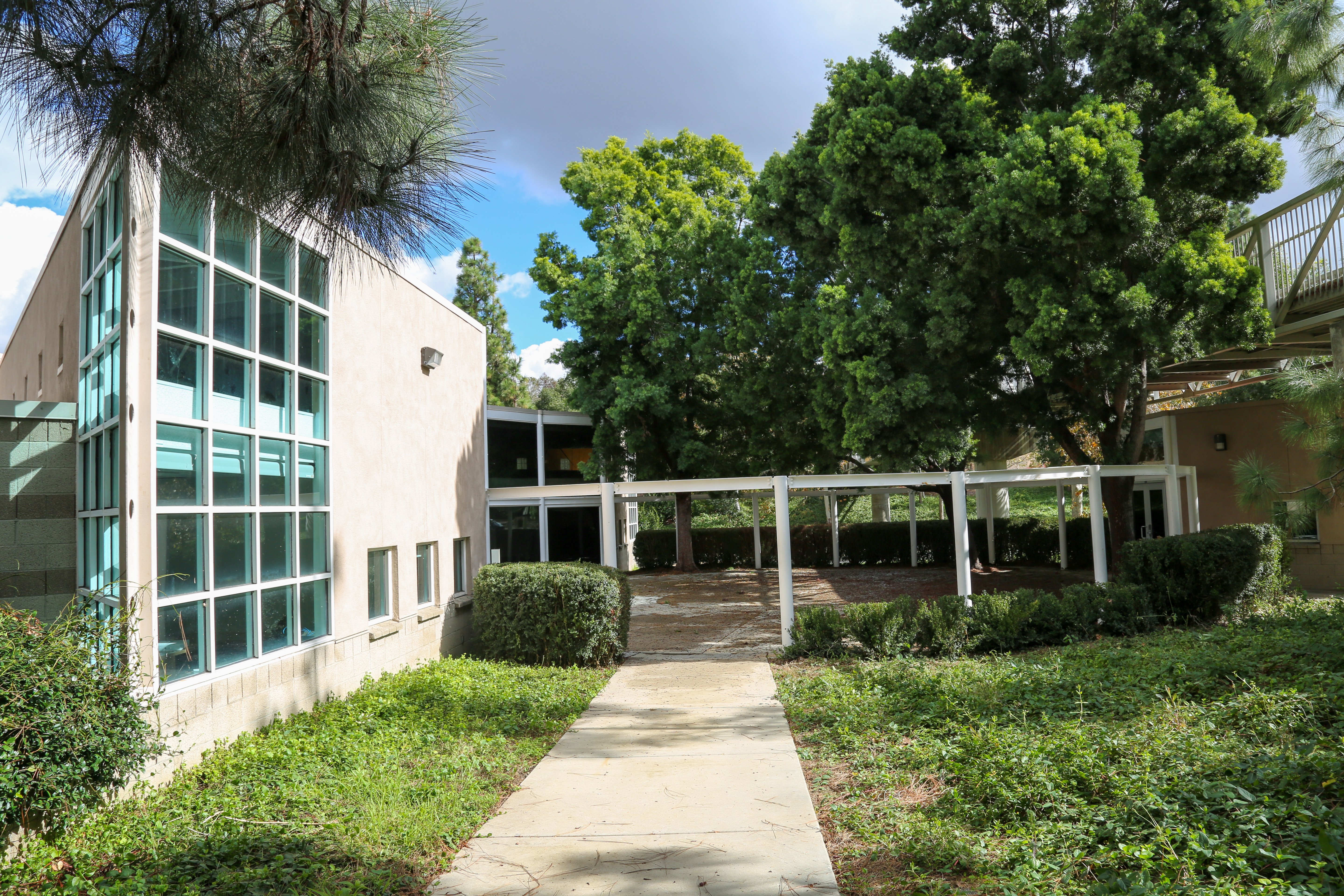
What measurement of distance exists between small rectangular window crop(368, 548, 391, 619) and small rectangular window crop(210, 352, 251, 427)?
99.3 inches

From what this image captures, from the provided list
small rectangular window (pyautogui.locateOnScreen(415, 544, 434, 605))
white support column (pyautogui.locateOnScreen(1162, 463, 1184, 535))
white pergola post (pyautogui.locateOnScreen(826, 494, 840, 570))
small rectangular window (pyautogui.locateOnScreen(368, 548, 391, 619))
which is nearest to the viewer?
small rectangular window (pyautogui.locateOnScreen(368, 548, 391, 619))

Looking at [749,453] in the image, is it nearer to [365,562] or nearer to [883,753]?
[365,562]

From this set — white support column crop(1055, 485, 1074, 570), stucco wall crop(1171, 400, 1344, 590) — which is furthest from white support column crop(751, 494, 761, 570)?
stucco wall crop(1171, 400, 1344, 590)

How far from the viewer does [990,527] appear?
20.8 metres

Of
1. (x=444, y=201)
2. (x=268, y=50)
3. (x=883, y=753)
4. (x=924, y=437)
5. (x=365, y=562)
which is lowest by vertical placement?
(x=883, y=753)

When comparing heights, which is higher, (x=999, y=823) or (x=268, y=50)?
(x=268, y=50)

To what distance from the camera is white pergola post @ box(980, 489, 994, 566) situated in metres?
20.4

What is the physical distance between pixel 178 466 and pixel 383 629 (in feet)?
10.8

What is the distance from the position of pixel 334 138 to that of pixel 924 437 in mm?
10597

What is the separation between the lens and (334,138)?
4078mm

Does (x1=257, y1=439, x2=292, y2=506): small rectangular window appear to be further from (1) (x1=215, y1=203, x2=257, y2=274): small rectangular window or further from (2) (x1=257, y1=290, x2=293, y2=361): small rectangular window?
(1) (x1=215, y1=203, x2=257, y2=274): small rectangular window

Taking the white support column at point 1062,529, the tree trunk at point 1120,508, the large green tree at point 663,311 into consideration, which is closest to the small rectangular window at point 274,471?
the large green tree at point 663,311

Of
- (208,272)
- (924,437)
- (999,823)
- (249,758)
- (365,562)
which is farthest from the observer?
(924,437)

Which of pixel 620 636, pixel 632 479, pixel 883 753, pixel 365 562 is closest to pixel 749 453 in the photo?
pixel 632 479
